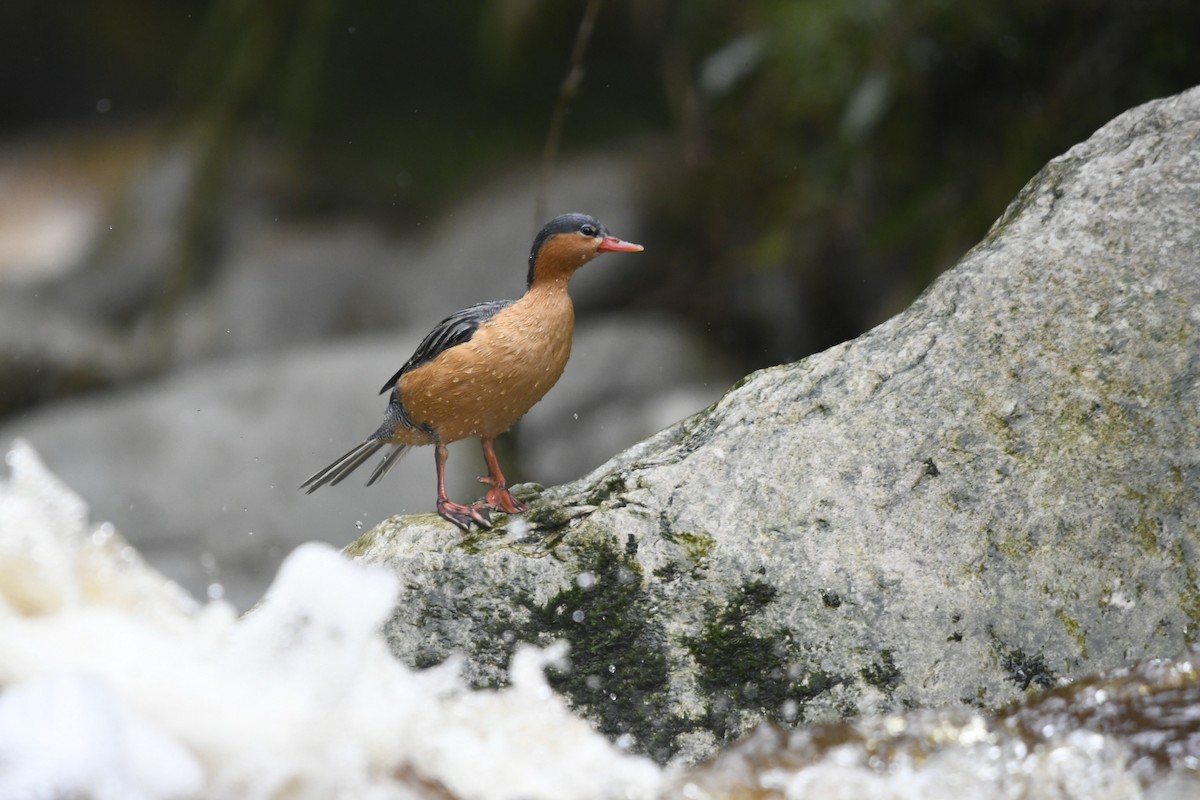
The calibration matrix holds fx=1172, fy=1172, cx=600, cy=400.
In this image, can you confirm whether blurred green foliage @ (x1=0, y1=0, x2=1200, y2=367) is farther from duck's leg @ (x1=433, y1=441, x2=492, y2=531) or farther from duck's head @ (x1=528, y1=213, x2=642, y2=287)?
duck's leg @ (x1=433, y1=441, x2=492, y2=531)

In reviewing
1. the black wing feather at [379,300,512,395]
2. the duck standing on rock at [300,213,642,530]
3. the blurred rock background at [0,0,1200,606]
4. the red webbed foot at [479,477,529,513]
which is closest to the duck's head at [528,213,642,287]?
the duck standing on rock at [300,213,642,530]

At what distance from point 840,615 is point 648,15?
637cm

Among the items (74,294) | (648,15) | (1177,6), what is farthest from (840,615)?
(74,294)

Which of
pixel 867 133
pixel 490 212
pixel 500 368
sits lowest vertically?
pixel 500 368

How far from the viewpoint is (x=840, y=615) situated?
2.42 meters

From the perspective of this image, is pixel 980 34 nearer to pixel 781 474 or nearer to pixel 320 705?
pixel 781 474

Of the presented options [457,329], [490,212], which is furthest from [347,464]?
[490,212]

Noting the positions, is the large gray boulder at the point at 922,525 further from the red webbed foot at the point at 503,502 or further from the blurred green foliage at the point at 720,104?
the blurred green foliage at the point at 720,104

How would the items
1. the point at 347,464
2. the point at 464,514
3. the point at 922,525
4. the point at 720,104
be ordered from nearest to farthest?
1. the point at 922,525
2. the point at 464,514
3. the point at 347,464
4. the point at 720,104

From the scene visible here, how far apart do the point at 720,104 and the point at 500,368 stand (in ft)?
16.2

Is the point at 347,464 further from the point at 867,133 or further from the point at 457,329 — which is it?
the point at 867,133

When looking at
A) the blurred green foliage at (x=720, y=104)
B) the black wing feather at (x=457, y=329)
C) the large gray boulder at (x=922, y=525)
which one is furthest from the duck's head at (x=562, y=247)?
the blurred green foliage at (x=720, y=104)

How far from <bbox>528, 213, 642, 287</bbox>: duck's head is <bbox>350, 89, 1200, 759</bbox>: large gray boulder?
728mm

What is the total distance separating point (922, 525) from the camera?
247 cm
